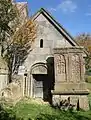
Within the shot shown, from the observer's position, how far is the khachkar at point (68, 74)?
14.4 metres

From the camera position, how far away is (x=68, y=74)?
14.9 metres

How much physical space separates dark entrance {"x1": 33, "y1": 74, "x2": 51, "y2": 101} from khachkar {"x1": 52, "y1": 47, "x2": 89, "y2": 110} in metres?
3.89

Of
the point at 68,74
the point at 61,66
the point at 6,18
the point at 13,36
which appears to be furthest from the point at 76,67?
the point at 6,18

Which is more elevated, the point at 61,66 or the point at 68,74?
the point at 61,66

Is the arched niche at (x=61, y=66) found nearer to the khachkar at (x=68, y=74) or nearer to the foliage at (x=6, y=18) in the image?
the khachkar at (x=68, y=74)

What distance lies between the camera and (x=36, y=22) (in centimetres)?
1894

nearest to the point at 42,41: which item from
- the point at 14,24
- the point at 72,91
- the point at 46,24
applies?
the point at 46,24

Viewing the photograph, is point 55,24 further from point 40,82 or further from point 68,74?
point 68,74

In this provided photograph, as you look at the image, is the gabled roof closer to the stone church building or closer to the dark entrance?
the stone church building

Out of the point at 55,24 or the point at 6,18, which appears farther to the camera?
the point at 55,24

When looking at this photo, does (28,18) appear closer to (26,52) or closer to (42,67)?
(26,52)

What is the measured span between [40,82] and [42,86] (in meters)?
0.35

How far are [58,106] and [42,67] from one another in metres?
4.88

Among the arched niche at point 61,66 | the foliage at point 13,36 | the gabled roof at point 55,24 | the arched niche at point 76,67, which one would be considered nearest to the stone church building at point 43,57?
the gabled roof at point 55,24
